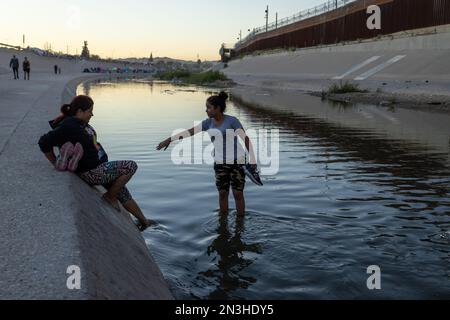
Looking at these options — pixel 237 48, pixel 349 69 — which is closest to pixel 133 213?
pixel 349 69

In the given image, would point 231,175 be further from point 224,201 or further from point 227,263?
point 227,263

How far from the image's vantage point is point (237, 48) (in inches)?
5113

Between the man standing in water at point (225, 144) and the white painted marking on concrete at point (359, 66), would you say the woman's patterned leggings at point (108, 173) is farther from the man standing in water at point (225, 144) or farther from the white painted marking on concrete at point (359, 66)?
the white painted marking on concrete at point (359, 66)

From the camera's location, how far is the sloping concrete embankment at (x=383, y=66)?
3231 centimetres

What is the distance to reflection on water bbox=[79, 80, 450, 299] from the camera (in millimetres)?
5324

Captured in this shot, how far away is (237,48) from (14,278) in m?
129

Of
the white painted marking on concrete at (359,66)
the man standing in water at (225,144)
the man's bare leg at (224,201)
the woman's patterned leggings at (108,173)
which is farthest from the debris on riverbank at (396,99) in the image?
the woman's patterned leggings at (108,173)

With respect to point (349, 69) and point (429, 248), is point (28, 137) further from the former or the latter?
point (349, 69)

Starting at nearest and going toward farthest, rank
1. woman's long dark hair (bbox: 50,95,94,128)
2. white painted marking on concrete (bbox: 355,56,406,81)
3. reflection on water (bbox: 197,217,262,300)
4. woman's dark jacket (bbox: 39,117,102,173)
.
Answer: reflection on water (bbox: 197,217,262,300)
woman's dark jacket (bbox: 39,117,102,173)
woman's long dark hair (bbox: 50,95,94,128)
white painted marking on concrete (bbox: 355,56,406,81)

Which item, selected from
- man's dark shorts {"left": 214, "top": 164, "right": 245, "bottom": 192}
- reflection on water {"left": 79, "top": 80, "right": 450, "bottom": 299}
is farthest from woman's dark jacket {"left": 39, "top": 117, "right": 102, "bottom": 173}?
man's dark shorts {"left": 214, "top": 164, "right": 245, "bottom": 192}

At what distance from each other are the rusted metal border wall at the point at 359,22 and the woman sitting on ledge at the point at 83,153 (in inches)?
1460

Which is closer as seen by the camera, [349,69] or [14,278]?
[14,278]

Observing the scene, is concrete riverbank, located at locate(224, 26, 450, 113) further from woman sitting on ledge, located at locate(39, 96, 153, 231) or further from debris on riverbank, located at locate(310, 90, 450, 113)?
woman sitting on ledge, located at locate(39, 96, 153, 231)

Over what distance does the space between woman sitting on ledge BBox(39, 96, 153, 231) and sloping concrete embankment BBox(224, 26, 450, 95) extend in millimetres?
24050
